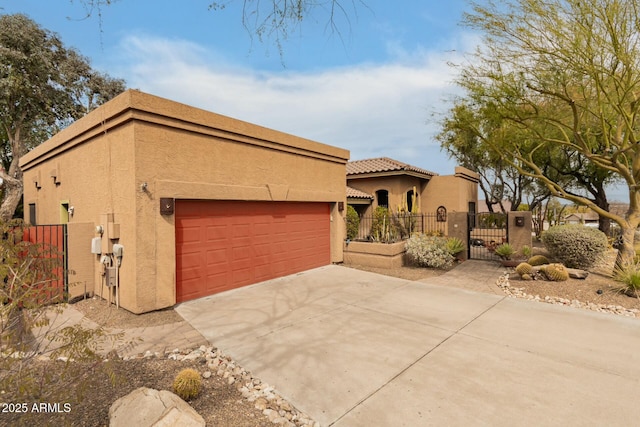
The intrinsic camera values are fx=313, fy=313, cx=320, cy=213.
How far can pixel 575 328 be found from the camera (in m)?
5.84

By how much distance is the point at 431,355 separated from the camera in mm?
4707

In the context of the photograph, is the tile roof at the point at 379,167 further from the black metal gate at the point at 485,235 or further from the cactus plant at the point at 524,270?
the cactus plant at the point at 524,270

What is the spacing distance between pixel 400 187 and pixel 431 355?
46.1ft

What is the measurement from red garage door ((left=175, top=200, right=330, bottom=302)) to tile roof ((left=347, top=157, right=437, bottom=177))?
25.7ft

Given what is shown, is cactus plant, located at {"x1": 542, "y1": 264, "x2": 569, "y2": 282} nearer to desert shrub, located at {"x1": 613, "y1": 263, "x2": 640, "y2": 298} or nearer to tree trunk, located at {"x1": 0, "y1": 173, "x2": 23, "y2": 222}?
desert shrub, located at {"x1": 613, "y1": 263, "x2": 640, "y2": 298}

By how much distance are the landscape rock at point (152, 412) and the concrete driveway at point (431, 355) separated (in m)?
1.17

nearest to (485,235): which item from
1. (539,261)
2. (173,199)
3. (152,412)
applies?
(539,261)

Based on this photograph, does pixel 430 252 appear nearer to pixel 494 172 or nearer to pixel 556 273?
pixel 556 273

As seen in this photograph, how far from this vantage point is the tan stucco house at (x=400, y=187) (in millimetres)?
17891

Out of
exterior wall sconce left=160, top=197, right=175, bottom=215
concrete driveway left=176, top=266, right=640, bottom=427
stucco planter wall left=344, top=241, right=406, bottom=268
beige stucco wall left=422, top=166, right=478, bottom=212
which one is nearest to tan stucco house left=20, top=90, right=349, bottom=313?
exterior wall sconce left=160, top=197, right=175, bottom=215

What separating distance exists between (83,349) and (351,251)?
9965mm

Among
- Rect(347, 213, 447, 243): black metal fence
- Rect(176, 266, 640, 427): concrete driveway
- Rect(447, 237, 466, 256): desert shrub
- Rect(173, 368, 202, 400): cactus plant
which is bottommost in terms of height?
Rect(176, 266, 640, 427): concrete driveway

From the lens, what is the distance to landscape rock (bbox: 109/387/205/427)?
9.64 ft

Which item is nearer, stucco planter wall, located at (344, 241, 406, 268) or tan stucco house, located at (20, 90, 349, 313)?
tan stucco house, located at (20, 90, 349, 313)
